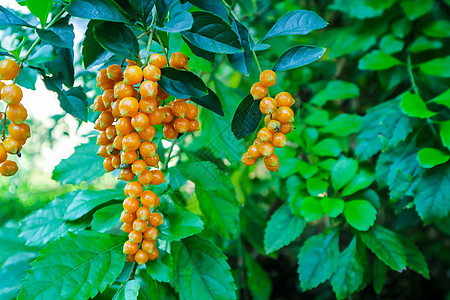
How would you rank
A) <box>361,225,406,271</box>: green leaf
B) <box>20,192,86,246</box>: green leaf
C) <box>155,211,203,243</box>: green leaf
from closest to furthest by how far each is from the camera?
<box>155,211,203,243</box>: green leaf < <box>20,192,86,246</box>: green leaf < <box>361,225,406,271</box>: green leaf

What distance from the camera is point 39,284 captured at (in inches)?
18.0

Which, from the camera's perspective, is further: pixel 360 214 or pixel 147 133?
pixel 360 214

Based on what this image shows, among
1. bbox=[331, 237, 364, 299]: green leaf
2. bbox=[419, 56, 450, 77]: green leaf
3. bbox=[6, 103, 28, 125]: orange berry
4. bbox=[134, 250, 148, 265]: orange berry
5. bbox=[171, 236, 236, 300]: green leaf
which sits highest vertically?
bbox=[6, 103, 28, 125]: orange berry

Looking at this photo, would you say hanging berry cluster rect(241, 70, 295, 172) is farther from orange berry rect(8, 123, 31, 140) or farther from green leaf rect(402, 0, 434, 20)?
green leaf rect(402, 0, 434, 20)

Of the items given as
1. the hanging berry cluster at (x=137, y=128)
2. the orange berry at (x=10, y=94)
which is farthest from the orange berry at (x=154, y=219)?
the orange berry at (x=10, y=94)

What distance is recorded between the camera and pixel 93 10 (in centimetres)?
41

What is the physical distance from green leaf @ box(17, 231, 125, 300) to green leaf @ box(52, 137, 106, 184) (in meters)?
0.20

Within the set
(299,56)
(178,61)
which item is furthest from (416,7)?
(178,61)

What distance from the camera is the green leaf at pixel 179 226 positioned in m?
0.50

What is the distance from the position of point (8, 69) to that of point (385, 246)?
713mm

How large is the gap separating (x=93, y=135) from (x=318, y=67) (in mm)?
690

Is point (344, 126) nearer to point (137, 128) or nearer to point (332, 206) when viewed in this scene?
point (332, 206)

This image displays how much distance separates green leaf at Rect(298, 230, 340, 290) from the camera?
0.74 metres

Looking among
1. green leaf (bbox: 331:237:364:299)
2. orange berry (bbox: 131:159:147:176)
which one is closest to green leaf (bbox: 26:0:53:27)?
orange berry (bbox: 131:159:147:176)
